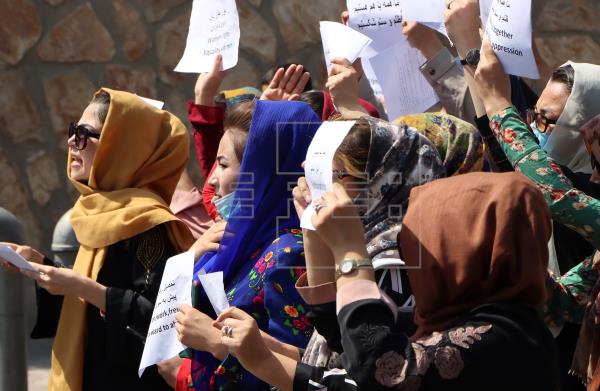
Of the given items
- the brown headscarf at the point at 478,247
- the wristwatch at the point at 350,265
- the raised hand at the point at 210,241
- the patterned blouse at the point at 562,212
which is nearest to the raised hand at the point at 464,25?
the patterned blouse at the point at 562,212

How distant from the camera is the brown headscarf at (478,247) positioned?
2.24 m

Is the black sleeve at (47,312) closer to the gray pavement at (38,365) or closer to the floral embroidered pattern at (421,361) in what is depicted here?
the gray pavement at (38,365)

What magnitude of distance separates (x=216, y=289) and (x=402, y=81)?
116 cm

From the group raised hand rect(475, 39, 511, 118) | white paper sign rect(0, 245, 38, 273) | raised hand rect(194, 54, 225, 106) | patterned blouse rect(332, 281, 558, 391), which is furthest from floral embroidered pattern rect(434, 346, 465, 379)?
raised hand rect(194, 54, 225, 106)

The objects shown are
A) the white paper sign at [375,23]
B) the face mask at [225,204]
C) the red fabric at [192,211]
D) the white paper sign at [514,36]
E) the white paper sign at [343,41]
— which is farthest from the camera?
the red fabric at [192,211]

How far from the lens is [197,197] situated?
4656 millimetres

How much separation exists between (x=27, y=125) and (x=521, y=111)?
3972 mm

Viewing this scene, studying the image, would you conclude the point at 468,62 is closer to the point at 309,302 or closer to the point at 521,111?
the point at 521,111

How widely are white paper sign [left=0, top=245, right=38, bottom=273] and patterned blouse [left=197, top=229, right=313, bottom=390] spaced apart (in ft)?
2.86

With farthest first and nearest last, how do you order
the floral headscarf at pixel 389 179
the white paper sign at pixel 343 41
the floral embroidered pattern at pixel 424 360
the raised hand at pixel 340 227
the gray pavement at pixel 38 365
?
the gray pavement at pixel 38 365
the white paper sign at pixel 343 41
the floral headscarf at pixel 389 179
the raised hand at pixel 340 227
the floral embroidered pattern at pixel 424 360

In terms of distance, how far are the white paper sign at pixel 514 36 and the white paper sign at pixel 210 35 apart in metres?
1.23

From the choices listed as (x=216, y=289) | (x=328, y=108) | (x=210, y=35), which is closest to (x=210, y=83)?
(x=210, y=35)

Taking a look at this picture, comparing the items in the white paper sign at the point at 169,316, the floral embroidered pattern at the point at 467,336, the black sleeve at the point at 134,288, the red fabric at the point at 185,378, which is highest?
the floral embroidered pattern at the point at 467,336

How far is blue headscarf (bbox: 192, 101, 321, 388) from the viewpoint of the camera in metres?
3.05
